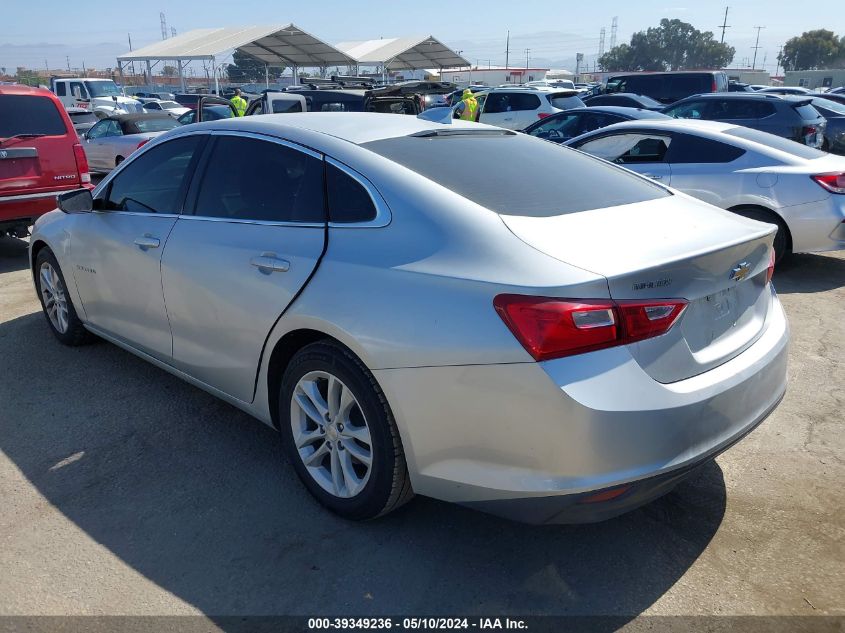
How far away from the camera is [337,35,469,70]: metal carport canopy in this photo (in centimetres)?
3725

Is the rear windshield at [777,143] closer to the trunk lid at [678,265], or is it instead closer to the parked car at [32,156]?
the trunk lid at [678,265]

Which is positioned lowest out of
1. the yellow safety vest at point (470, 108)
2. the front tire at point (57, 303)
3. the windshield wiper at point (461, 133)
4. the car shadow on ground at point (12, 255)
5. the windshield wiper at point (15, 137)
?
the car shadow on ground at point (12, 255)

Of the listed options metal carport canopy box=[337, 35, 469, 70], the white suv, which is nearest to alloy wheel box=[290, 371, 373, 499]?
the white suv

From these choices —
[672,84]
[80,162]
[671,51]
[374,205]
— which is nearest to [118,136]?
[80,162]

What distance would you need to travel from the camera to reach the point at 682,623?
2430 millimetres

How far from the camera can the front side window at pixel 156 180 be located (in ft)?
12.5

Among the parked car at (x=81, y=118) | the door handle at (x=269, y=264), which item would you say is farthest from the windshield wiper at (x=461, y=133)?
the parked car at (x=81, y=118)

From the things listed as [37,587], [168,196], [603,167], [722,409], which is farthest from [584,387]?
[168,196]

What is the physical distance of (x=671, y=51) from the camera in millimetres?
115188

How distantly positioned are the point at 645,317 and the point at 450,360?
2.17 ft

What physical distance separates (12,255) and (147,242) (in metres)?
5.61

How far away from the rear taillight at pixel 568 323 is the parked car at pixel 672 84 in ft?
68.7

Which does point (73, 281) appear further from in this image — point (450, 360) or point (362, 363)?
point (450, 360)

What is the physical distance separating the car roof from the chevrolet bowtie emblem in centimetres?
158
